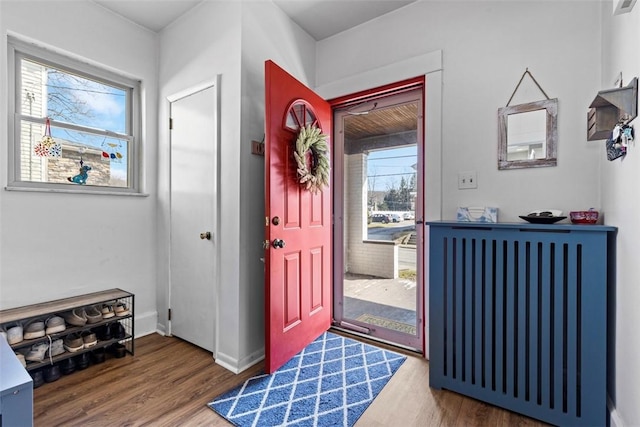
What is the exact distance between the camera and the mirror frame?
5.79 feet

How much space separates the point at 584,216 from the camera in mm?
1555

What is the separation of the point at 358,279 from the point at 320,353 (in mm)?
762

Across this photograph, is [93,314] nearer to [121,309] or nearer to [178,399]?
[121,309]

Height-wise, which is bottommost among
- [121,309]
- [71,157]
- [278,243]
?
[121,309]

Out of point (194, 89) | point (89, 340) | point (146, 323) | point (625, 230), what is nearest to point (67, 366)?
point (89, 340)

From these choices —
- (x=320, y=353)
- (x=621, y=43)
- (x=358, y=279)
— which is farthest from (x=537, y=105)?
(x=320, y=353)

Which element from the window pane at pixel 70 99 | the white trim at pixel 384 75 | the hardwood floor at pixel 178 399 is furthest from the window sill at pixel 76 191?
the white trim at pixel 384 75

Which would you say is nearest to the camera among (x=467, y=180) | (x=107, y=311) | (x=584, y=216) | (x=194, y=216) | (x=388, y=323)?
(x=584, y=216)

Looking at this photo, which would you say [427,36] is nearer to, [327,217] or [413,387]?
[327,217]

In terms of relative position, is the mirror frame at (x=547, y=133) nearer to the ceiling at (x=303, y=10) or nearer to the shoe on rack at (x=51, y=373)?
the ceiling at (x=303, y=10)

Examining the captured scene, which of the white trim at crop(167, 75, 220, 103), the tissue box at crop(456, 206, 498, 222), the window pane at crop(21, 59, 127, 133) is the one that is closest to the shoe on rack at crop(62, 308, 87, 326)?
the window pane at crop(21, 59, 127, 133)

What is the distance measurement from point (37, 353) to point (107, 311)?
41 centimetres

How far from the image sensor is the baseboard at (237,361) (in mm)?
2010

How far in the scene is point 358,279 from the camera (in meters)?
2.73
